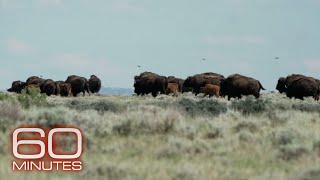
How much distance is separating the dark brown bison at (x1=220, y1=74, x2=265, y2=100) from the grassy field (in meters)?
19.4

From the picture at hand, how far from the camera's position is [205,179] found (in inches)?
402

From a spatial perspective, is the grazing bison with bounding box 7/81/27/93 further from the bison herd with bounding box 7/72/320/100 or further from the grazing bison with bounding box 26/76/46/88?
the grazing bison with bounding box 26/76/46/88

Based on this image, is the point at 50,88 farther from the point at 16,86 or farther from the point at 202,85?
the point at 16,86

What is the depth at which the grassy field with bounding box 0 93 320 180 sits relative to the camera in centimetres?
1068

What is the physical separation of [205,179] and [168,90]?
45590mm

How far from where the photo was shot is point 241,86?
3741 centimetres

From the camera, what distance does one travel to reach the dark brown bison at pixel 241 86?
3728 centimetres

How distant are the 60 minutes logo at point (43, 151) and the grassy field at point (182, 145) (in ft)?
0.76

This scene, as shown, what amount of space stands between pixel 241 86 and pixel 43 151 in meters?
26.4

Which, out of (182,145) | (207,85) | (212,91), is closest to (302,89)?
(212,91)

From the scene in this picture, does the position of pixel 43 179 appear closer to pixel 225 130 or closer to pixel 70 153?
pixel 70 153

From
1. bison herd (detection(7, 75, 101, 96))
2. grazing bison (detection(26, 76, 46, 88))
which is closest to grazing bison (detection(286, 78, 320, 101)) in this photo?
bison herd (detection(7, 75, 101, 96))

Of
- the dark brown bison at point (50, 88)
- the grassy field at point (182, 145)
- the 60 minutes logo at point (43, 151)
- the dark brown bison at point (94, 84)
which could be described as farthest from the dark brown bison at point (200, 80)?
the 60 minutes logo at point (43, 151)

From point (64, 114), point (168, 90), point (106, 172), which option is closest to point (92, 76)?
point (168, 90)
